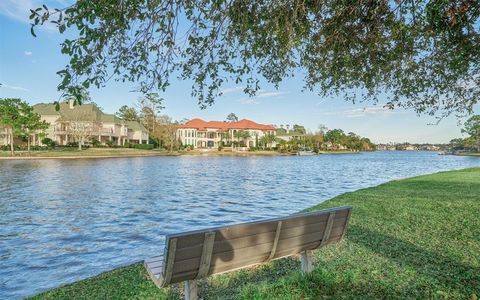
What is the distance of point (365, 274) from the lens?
15.5 ft

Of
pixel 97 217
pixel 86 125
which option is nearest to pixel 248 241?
pixel 97 217

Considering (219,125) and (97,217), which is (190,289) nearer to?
(97,217)

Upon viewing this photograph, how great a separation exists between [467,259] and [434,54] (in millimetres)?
4259

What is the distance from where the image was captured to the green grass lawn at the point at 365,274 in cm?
404

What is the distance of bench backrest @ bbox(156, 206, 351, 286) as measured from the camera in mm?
3373

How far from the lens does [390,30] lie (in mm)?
5781

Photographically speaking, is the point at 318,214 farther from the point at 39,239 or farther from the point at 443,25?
the point at 39,239

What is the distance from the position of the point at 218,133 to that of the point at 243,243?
10951 centimetres

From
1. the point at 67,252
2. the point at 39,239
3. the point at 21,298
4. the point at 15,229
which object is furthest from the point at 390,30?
the point at 15,229

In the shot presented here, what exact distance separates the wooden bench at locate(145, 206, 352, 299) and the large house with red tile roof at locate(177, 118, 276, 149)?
10205 cm

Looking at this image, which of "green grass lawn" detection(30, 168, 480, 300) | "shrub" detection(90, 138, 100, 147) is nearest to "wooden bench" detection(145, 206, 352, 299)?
"green grass lawn" detection(30, 168, 480, 300)

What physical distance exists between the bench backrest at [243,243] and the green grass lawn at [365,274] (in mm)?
373

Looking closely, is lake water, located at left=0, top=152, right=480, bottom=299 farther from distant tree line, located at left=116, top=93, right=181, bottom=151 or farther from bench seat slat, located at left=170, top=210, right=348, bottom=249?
distant tree line, located at left=116, top=93, right=181, bottom=151

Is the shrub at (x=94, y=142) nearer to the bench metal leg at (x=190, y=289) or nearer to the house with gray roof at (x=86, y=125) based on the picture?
the house with gray roof at (x=86, y=125)
